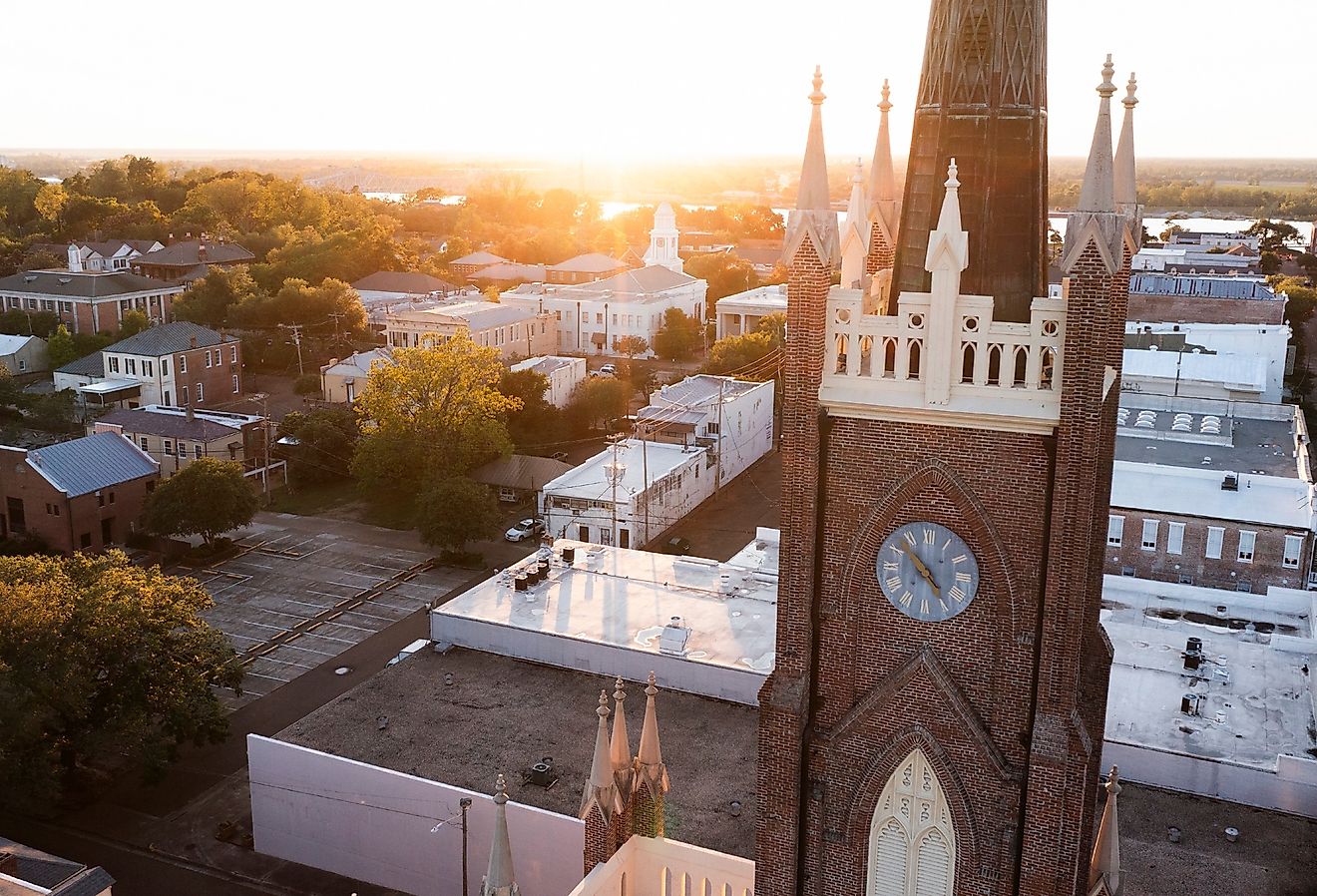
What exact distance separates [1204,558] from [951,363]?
3747 cm

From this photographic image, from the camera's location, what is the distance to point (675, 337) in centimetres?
10394

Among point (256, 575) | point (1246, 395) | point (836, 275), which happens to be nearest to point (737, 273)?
point (1246, 395)

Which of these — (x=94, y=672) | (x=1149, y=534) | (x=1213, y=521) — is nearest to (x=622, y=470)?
(x=1149, y=534)

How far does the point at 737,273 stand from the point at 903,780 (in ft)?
419

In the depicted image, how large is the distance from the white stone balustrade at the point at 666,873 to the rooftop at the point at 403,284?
107589 millimetres

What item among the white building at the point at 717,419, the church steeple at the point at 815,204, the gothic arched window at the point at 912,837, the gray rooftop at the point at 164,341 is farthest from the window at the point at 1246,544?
the gray rooftop at the point at 164,341

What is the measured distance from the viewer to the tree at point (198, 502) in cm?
5556

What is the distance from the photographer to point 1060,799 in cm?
1355

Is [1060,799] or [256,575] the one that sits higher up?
[1060,799]

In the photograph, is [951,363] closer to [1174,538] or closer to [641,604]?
[641,604]

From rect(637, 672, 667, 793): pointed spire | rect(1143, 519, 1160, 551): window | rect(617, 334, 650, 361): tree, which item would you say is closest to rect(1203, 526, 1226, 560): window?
rect(1143, 519, 1160, 551): window

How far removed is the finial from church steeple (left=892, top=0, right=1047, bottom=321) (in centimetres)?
93

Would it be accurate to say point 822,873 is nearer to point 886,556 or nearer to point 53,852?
point 886,556

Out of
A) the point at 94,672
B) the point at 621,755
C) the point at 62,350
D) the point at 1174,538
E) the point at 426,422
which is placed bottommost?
the point at 94,672
